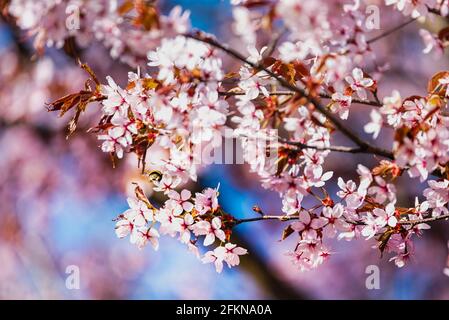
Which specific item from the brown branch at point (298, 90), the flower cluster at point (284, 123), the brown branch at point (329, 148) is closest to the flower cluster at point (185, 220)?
the flower cluster at point (284, 123)

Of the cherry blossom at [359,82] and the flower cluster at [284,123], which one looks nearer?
the flower cluster at [284,123]

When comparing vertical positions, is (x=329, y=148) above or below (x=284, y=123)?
below

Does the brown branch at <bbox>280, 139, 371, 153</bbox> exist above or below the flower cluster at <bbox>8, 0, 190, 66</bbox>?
below

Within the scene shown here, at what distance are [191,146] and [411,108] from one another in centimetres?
67

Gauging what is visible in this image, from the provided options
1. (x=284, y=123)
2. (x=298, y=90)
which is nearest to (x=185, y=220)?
(x=284, y=123)

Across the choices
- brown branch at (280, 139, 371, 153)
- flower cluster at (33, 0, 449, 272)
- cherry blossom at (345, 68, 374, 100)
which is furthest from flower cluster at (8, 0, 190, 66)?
cherry blossom at (345, 68, 374, 100)

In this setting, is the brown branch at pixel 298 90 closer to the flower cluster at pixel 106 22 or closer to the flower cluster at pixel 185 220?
the flower cluster at pixel 106 22

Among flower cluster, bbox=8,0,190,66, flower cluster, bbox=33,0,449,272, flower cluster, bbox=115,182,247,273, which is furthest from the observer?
flower cluster, bbox=115,182,247,273

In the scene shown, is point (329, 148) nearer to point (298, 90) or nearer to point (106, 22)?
point (298, 90)

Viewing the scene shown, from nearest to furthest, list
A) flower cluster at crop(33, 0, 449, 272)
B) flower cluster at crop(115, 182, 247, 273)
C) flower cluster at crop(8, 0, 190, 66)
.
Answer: flower cluster at crop(8, 0, 190, 66) < flower cluster at crop(33, 0, 449, 272) < flower cluster at crop(115, 182, 247, 273)

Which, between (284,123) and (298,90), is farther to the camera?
(284,123)

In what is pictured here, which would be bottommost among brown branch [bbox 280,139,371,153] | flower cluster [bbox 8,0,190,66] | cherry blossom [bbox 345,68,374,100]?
brown branch [bbox 280,139,371,153]

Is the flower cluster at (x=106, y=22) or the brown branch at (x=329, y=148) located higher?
the flower cluster at (x=106, y=22)

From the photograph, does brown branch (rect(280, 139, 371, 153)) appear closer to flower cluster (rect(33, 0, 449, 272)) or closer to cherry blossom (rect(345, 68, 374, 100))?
flower cluster (rect(33, 0, 449, 272))
